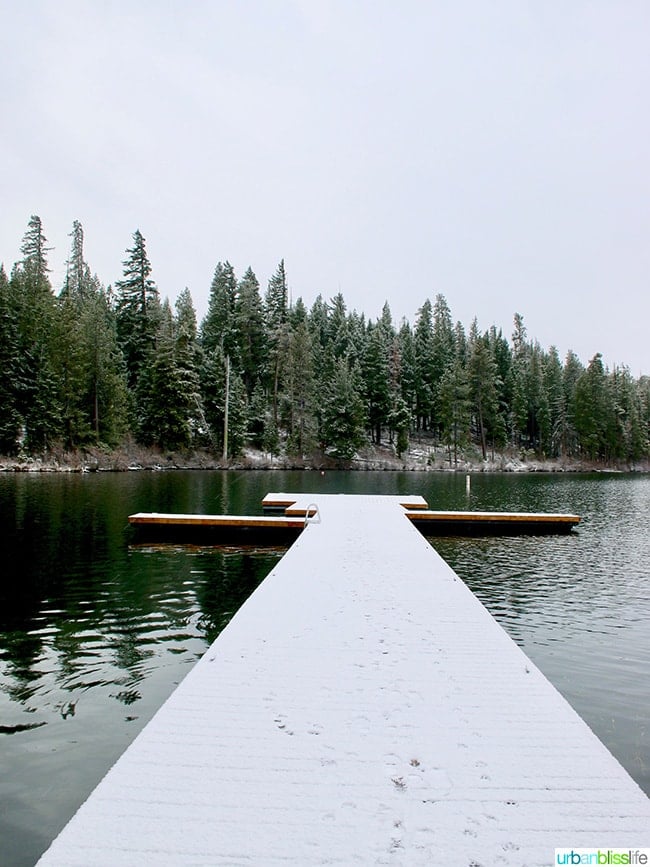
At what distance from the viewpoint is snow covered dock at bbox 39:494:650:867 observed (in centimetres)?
250

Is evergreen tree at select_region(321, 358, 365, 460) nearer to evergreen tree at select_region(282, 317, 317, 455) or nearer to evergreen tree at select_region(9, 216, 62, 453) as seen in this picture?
evergreen tree at select_region(282, 317, 317, 455)

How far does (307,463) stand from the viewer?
54.7 metres

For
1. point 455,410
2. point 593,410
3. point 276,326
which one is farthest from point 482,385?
point 276,326

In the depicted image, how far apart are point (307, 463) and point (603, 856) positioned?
52236 mm

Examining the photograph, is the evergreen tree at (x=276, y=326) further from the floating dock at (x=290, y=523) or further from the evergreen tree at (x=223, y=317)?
the floating dock at (x=290, y=523)

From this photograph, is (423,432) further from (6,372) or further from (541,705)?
(541,705)

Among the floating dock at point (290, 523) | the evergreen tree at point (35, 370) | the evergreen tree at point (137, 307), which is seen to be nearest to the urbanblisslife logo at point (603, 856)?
the floating dock at point (290, 523)

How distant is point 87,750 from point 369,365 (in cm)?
5850

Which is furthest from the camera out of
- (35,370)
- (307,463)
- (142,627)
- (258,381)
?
(258,381)

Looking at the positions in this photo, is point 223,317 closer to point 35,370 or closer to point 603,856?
point 35,370

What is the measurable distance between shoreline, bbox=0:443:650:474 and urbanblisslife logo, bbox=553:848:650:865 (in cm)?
4077

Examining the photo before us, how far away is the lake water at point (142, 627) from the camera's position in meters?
4.46

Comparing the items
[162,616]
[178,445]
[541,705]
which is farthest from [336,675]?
[178,445]

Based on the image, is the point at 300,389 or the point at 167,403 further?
the point at 300,389
